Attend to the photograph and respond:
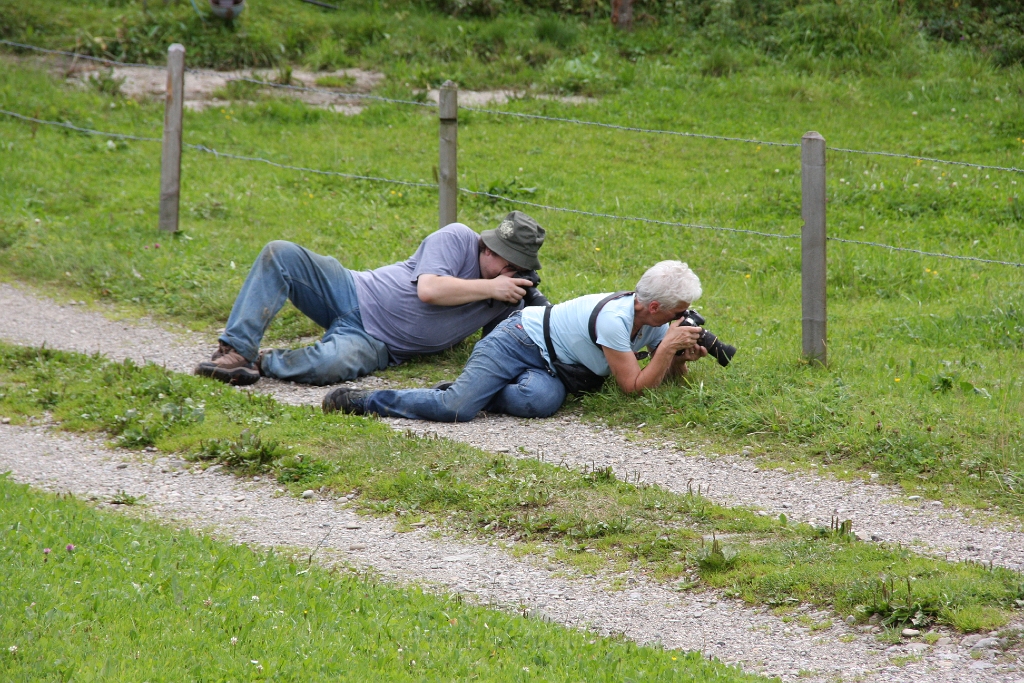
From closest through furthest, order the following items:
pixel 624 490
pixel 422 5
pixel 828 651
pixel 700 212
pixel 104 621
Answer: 1. pixel 104 621
2. pixel 828 651
3. pixel 624 490
4. pixel 700 212
5. pixel 422 5

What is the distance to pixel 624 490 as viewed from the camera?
5.01 meters

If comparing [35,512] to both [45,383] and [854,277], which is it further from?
[854,277]

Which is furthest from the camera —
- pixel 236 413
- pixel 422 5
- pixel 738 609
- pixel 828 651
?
pixel 422 5

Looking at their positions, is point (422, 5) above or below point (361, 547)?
above

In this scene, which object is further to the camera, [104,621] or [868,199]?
[868,199]

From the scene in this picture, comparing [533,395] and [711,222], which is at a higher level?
[711,222]

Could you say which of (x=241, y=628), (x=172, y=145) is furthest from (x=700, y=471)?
(x=172, y=145)

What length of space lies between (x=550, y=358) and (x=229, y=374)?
192 cm

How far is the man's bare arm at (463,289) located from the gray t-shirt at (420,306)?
122mm

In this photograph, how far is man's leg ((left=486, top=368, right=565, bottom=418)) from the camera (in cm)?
Answer: 614

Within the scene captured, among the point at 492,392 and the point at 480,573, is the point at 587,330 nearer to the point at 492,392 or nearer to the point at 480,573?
the point at 492,392

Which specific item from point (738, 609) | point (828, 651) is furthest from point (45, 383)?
point (828, 651)

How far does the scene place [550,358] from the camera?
6.21 metres

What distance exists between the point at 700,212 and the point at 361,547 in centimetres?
640
